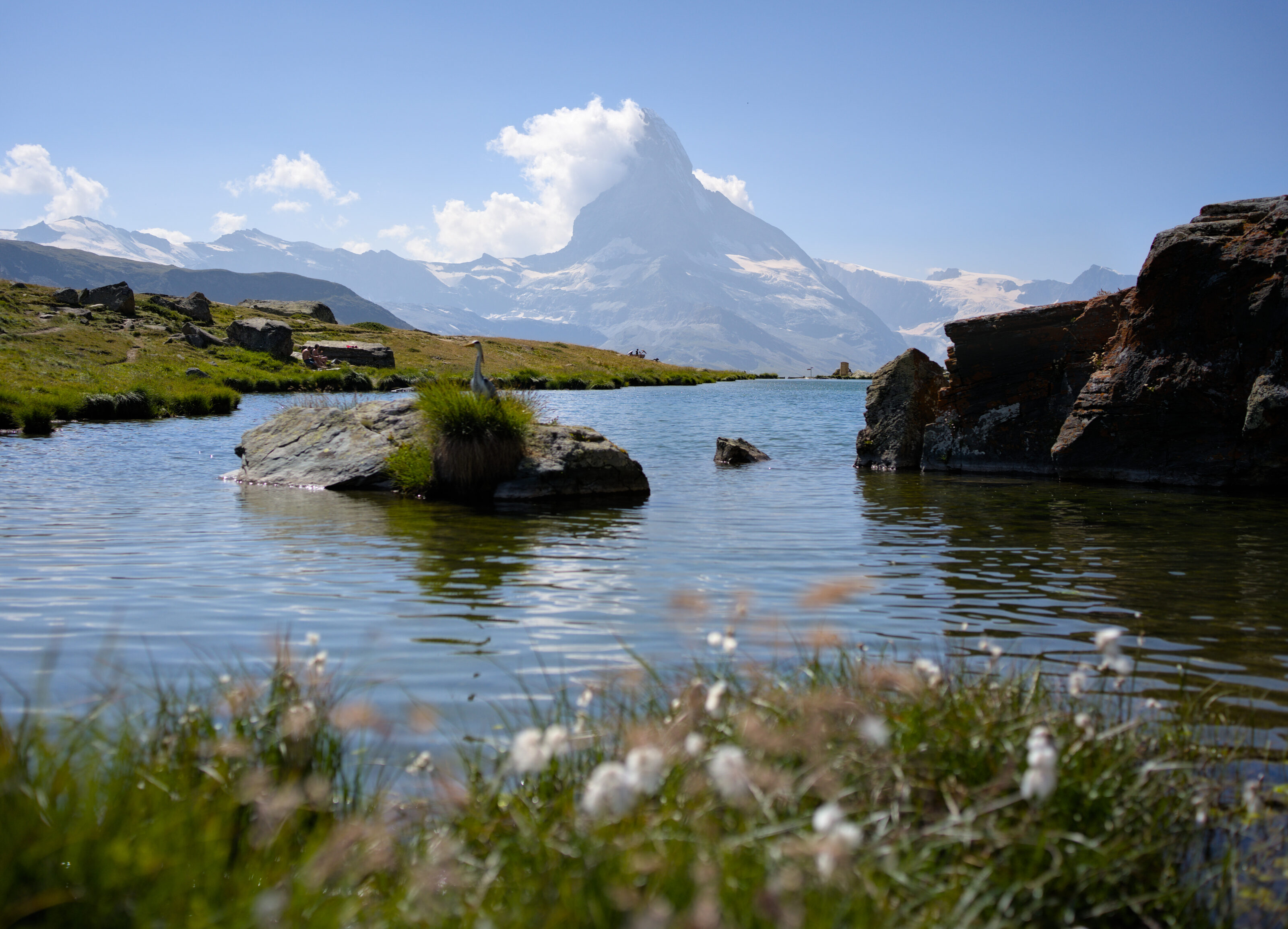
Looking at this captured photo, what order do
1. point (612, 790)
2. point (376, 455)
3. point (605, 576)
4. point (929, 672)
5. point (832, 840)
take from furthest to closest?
point (376, 455), point (605, 576), point (929, 672), point (612, 790), point (832, 840)

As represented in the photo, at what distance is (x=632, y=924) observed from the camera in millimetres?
2225

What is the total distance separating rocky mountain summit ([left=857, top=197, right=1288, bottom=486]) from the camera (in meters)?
15.9

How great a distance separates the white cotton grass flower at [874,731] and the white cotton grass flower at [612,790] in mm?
843

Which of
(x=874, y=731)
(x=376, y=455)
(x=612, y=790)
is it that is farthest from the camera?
(x=376, y=455)

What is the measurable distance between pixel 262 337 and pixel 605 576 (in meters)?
64.7

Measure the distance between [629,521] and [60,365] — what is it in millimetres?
42586

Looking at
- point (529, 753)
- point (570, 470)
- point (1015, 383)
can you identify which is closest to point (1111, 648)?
point (529, 753)

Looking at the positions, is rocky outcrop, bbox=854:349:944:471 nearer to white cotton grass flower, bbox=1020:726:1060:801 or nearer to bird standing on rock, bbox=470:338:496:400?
bird standing on rock, bbox=470:338:496:400

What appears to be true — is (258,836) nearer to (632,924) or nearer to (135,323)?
(632,924)

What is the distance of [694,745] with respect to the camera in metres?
2.63

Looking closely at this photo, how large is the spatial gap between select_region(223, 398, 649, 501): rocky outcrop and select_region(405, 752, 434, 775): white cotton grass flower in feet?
37.8

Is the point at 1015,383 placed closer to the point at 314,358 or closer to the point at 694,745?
the point at 694,745

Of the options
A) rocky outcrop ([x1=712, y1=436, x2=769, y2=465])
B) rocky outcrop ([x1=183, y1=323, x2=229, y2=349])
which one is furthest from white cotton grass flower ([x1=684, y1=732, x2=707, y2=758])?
rocky outcrop ([x1=183, y1=323, x2=229, y2=349])

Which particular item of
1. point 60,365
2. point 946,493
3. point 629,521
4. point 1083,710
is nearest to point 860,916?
point 1083,710
